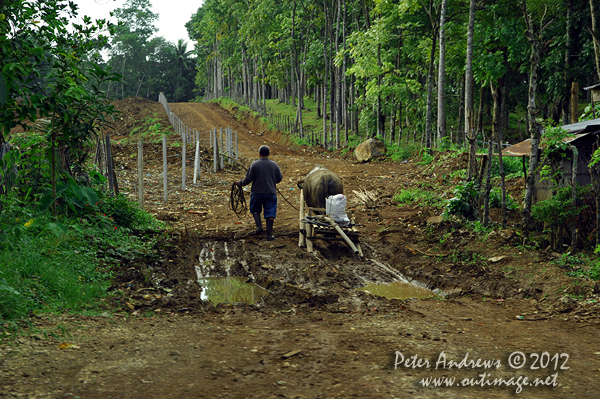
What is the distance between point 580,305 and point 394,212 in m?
6.77

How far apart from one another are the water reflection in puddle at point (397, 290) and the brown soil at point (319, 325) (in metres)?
0.19

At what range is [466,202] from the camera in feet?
34.4

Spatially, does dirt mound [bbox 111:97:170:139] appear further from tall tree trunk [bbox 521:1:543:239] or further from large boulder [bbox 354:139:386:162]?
tall tree trunk [bbox 521:1:543:239]

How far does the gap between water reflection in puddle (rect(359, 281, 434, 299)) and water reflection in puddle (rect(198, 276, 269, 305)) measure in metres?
1.67

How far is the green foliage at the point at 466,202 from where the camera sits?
34.3ft

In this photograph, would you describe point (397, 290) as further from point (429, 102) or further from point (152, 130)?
point (152, 130)

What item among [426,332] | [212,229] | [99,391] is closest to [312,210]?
[212,229]

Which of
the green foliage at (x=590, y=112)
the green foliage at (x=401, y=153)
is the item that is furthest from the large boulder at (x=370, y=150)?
the green foliage at (x=590, y=112)

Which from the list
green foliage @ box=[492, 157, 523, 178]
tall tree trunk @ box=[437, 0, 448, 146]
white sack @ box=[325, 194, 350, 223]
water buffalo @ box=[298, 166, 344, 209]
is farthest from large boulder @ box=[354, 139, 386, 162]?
white sack @ box=[325, 194, 350, 223]

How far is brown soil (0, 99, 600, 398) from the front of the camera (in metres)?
3.81

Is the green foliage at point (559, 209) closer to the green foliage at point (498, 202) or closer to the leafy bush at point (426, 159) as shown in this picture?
the green foliage at point (498, 202)

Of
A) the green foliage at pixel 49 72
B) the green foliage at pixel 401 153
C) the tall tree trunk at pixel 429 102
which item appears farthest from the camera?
the green foliage at pixel 401 153

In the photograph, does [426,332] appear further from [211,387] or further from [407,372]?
[211,387]

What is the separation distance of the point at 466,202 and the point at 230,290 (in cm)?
586
